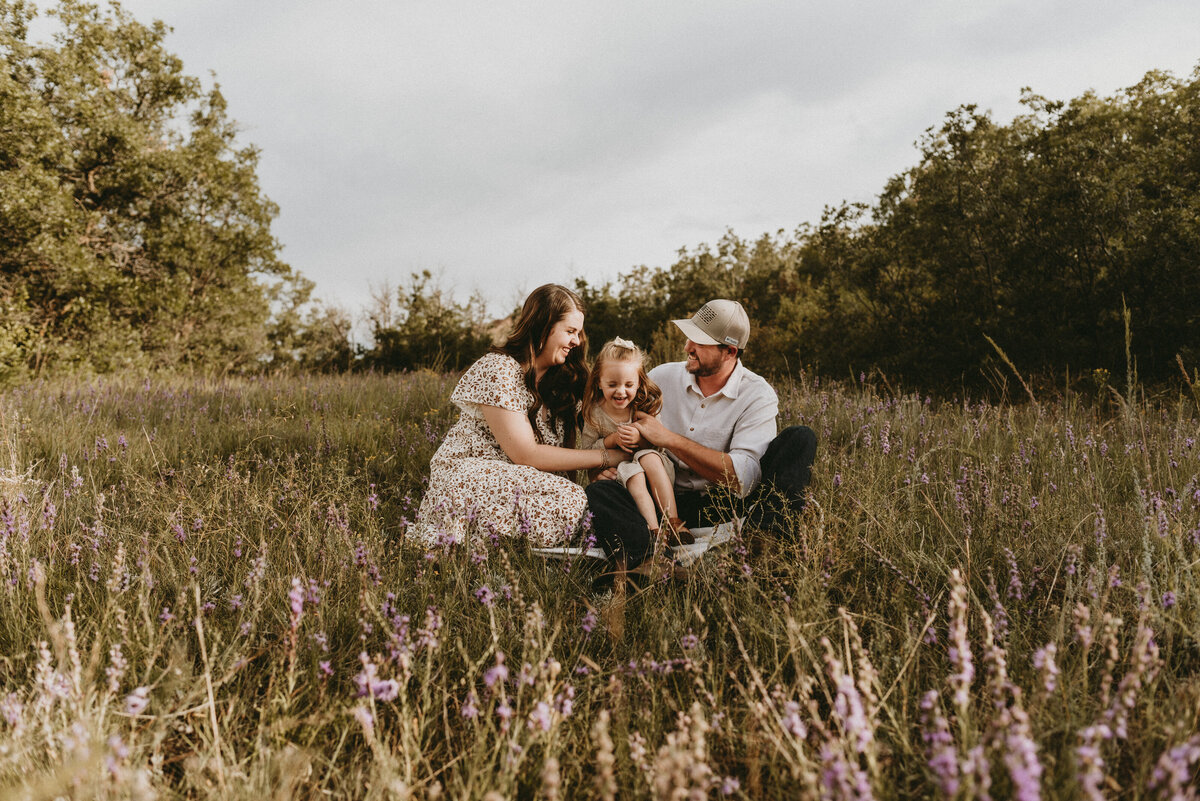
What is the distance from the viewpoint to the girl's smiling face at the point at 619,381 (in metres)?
3.27

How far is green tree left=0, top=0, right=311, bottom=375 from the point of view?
15.7 metres

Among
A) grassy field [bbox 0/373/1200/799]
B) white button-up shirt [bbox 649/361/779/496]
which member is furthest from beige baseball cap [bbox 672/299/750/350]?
grassy field [bbox 0/373/1200/799]

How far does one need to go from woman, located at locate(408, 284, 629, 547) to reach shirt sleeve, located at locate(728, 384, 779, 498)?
57 centimetres

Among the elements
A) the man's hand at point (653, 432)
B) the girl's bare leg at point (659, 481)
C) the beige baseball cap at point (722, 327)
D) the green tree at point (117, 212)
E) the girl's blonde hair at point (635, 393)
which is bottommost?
the girl's bare leg at point (659, 481)

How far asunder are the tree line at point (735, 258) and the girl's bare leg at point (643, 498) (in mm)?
1889

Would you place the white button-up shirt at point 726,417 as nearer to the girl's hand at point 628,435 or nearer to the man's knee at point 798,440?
the man's knee at point 798,440

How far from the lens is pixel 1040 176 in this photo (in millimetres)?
8656

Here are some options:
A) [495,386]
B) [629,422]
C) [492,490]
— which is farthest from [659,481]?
[495,386]

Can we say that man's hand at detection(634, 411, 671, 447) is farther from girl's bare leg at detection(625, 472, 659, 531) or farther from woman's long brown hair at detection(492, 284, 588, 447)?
woman's long brown hair at detection(492, 284, 588, 447)

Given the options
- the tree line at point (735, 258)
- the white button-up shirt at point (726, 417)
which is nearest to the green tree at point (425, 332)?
the tree line at point (735, 258)

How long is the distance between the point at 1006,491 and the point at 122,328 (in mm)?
22569

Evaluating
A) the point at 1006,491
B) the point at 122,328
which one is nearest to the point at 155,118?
the point at 122,328

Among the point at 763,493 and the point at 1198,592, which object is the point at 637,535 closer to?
the point at 763,493

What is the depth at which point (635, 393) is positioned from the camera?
3396 mm
